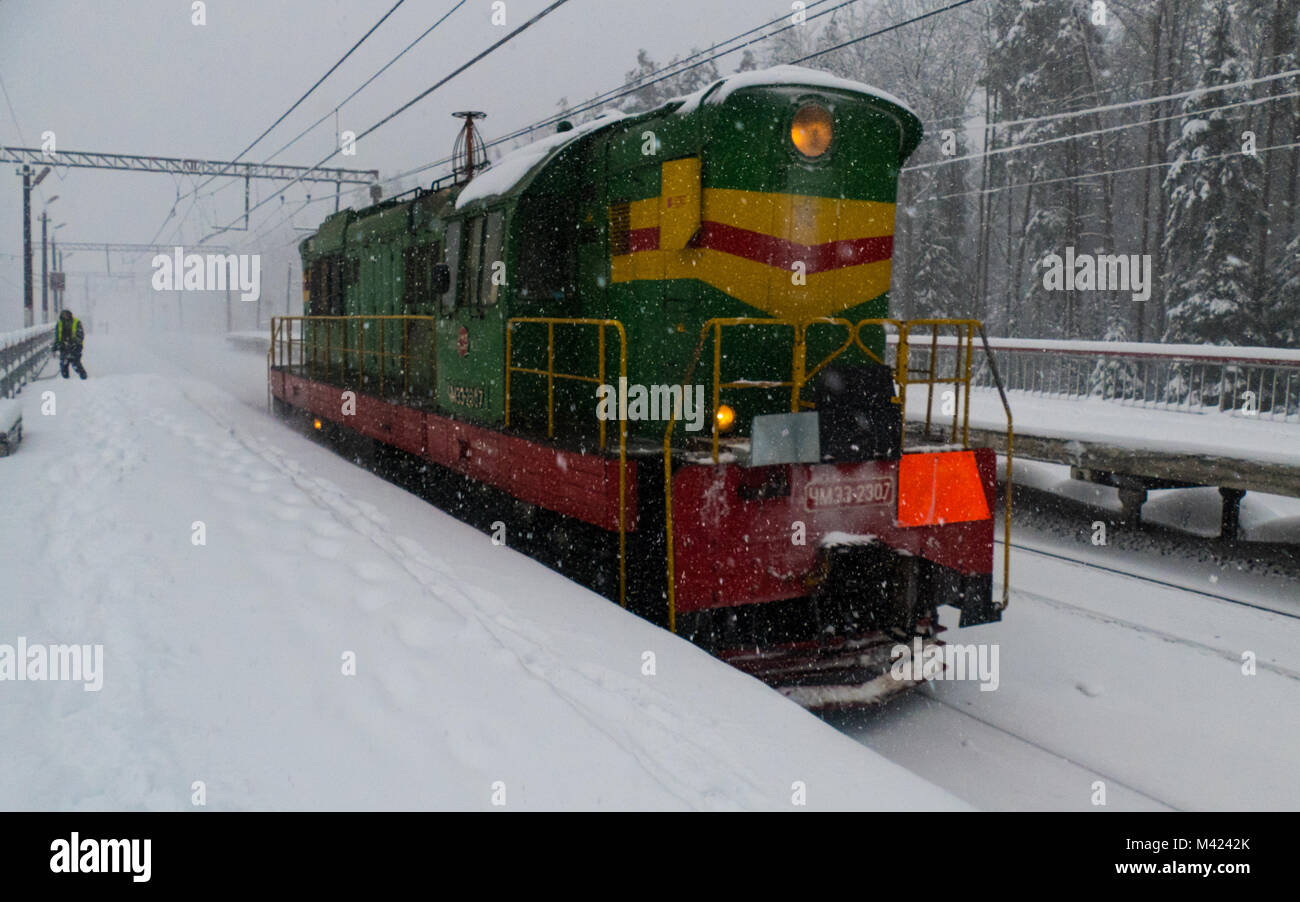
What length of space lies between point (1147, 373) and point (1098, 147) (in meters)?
20.4

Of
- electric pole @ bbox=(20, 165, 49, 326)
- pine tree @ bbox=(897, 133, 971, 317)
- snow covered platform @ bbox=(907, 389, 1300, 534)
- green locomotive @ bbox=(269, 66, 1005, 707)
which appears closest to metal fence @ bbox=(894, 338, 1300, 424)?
snow covered platform @ bbox=(907, 389, 1300, 534)

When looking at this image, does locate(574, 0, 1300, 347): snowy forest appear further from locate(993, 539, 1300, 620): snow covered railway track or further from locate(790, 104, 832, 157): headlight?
locate(790, 104, 832, 157): headlight

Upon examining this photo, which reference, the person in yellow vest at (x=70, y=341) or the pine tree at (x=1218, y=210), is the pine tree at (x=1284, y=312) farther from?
the person in yellow vest at (x=70, y=341)

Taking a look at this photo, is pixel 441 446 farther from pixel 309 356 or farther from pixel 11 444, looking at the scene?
pixel 309 356

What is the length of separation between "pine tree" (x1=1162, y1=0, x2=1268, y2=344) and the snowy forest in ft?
0.12

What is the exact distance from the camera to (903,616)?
16.5 ft

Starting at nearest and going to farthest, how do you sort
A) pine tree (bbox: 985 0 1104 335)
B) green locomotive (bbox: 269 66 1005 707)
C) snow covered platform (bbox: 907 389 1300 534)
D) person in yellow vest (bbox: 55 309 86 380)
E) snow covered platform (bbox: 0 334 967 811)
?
snow covered platform (bbox: 0 334 967 811) < green locomotive (bbox: 269 66 1005 707) < snow covered platform (bbox: 907 389 1300 534) < person in yellow vest (bbox: 55 309 86 380) < pine tree (bbox: 985 0 1104 335)

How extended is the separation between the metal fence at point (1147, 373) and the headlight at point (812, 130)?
6.86m

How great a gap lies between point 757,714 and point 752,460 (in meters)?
1.48

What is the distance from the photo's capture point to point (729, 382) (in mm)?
5578

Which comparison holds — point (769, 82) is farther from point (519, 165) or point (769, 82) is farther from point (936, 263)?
point (936, 263)

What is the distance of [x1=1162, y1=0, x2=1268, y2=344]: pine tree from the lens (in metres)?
21.6

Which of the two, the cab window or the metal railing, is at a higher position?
the cab window
